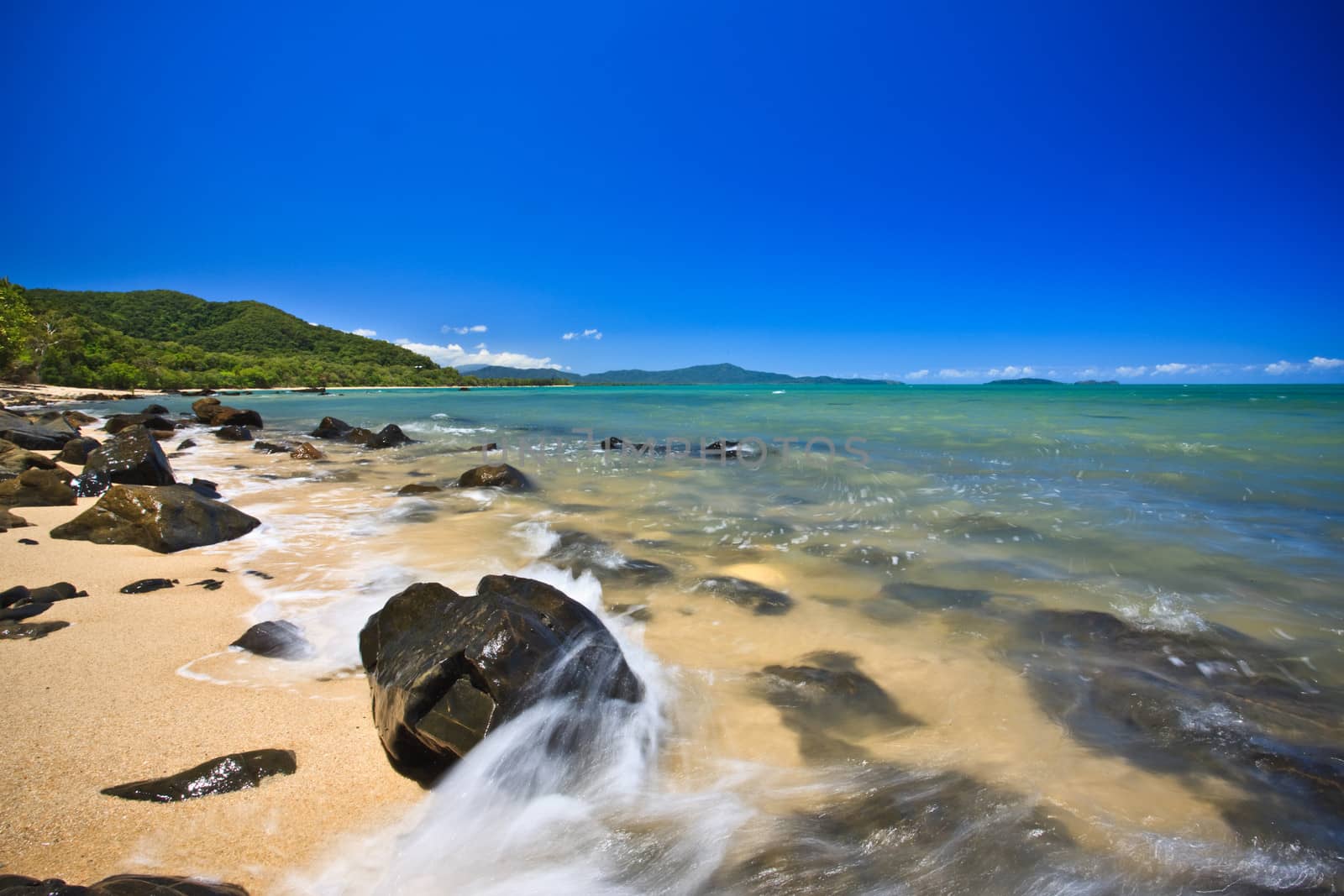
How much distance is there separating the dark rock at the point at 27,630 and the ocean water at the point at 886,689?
3.70ft

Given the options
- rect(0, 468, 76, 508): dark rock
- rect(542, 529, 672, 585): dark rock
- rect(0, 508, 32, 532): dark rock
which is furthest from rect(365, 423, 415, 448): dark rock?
rect(542, 529, 672, 585): dark rock

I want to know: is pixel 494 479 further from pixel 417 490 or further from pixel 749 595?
pixel 749 595

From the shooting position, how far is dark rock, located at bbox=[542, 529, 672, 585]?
5410 millimetres

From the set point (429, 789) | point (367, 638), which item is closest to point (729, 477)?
point (367, 638)

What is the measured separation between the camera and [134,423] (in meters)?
16.5

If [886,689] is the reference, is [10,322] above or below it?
above

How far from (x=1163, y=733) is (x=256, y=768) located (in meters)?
4.59

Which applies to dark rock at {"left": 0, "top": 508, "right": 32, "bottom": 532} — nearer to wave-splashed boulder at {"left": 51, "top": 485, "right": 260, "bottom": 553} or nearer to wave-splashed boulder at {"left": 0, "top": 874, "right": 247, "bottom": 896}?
wave-splashed boulder at {"left": 51, "top": 485, "right": 260, "bottom": 553}

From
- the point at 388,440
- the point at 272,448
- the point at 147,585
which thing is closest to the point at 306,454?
the point at 272,448

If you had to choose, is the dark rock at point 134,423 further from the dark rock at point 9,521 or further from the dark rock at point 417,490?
the dark rock at point 9,521

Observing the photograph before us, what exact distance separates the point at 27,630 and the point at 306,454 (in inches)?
436

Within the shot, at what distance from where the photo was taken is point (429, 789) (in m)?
2.45

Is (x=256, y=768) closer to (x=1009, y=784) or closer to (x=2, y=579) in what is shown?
(x=1009, y=784)

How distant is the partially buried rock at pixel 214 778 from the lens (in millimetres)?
2217
